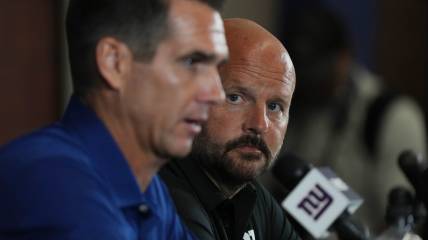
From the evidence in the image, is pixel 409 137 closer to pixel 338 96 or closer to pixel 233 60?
pixel 338 96

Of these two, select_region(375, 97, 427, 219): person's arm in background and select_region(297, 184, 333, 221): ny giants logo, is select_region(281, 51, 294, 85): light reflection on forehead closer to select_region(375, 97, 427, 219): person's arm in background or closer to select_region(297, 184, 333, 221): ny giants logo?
select_region(297, 184, 333, 221): ny giants logo

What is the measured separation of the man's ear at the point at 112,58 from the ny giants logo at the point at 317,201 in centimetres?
91

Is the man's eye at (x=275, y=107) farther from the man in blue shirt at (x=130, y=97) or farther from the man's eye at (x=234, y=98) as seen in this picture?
the man in blue shirt at (x=130, y=97)

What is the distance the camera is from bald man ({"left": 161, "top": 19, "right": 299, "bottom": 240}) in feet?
7.13

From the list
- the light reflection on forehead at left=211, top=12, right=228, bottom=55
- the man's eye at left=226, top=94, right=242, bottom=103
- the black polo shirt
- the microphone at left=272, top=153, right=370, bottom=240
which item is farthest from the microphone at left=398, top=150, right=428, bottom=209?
the light reflection on forehead at left=211, top=12, right=228, bottom=55

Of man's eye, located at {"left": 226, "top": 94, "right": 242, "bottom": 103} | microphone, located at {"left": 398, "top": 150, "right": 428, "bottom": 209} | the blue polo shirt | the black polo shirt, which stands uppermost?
the blue polo shirt

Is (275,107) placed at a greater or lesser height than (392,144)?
greater

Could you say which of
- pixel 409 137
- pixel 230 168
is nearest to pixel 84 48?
pixel 230 168

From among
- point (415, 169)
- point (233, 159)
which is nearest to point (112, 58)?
point (233, 159)

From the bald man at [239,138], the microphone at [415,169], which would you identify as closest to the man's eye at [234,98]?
the bald man at [239,138]

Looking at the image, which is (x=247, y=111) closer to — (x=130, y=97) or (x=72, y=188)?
(x=130, y=97)

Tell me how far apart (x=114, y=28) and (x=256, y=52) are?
0.62 metres

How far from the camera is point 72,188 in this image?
1.57 metres

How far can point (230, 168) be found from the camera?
2178 mm
